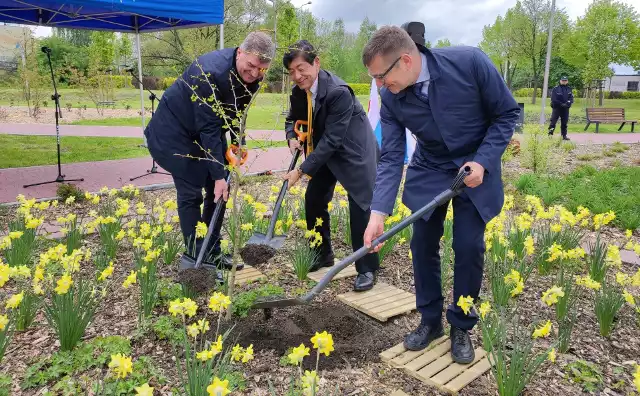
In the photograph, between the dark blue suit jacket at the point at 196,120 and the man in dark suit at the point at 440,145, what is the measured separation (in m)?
1.21

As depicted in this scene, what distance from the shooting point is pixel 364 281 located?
3.69 meters

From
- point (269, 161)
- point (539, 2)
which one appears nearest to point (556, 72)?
point (539, 2)

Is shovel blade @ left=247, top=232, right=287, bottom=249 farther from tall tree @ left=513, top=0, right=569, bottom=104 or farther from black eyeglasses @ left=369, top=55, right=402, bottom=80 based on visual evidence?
tall tree @ left=513, top=0, right=569, bottom=104

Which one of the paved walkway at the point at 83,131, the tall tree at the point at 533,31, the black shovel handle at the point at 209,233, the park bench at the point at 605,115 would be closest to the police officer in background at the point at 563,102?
the park bench at the point at 605,115

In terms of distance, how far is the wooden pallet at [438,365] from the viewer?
2496 mm

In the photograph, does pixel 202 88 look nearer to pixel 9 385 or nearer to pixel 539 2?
pixel 9 385

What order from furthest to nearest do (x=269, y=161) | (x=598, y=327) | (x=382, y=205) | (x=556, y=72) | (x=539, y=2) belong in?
(x=556, y=72) → (x=539, y=2) → (x=269, y=161) → (x=598, y=327) → (x=382, y=205)

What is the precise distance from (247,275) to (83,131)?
1277cm

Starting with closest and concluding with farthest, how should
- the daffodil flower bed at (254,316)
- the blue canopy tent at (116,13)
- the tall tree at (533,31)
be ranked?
the daffodil flower bed at (254,316) < the blue canopy tent at (116,13) < the tall tree at (533,31)

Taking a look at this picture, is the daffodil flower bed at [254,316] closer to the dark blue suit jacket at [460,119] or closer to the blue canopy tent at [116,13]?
the dark blue suit jacket at [460,119]

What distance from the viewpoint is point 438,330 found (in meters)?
2.90

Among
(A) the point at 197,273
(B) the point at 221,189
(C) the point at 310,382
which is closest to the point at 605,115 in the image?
(B) the point at 221,189

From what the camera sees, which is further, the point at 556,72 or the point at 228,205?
the point at 556,72

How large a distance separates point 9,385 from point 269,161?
782cm
